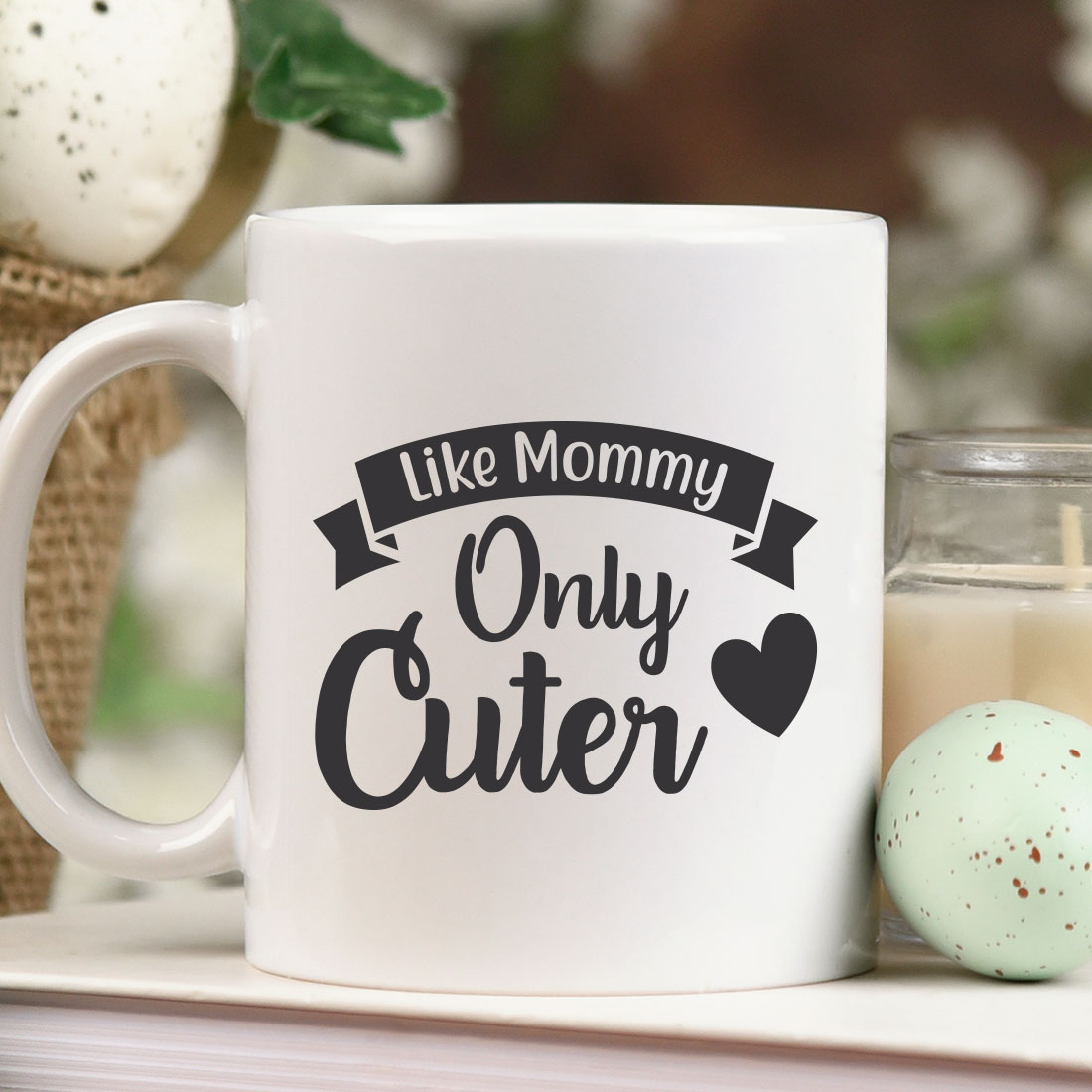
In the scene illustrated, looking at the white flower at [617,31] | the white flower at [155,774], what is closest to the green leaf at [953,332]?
the white flower at [617,31]

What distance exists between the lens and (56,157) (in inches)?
25.3

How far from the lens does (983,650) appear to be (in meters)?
0.56

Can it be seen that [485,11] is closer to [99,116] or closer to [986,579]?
[99,116]

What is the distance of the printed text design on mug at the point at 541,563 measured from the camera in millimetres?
475

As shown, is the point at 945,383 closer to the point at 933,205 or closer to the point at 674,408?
the point at 933,205

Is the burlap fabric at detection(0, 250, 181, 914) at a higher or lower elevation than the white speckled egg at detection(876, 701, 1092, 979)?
higher

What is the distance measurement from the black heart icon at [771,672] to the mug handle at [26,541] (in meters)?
0.16

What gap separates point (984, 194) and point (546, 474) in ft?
1.71

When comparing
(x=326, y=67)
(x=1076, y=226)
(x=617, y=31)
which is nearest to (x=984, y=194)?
(x=1076, y=226)

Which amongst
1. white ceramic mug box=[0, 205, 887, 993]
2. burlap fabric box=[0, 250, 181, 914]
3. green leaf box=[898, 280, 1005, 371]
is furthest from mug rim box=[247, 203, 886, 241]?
green leaf box=[898, 280, 1005, 371]

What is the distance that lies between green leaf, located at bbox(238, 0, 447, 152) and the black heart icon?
338mm

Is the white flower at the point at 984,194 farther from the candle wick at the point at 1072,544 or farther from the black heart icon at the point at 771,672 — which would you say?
the black heart icon at the point at 771,672

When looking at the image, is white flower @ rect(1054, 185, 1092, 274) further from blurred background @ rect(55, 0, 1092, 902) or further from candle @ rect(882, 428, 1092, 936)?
candle @ rect(882, 428, 1092, 936)

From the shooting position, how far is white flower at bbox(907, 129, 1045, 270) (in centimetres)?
91
